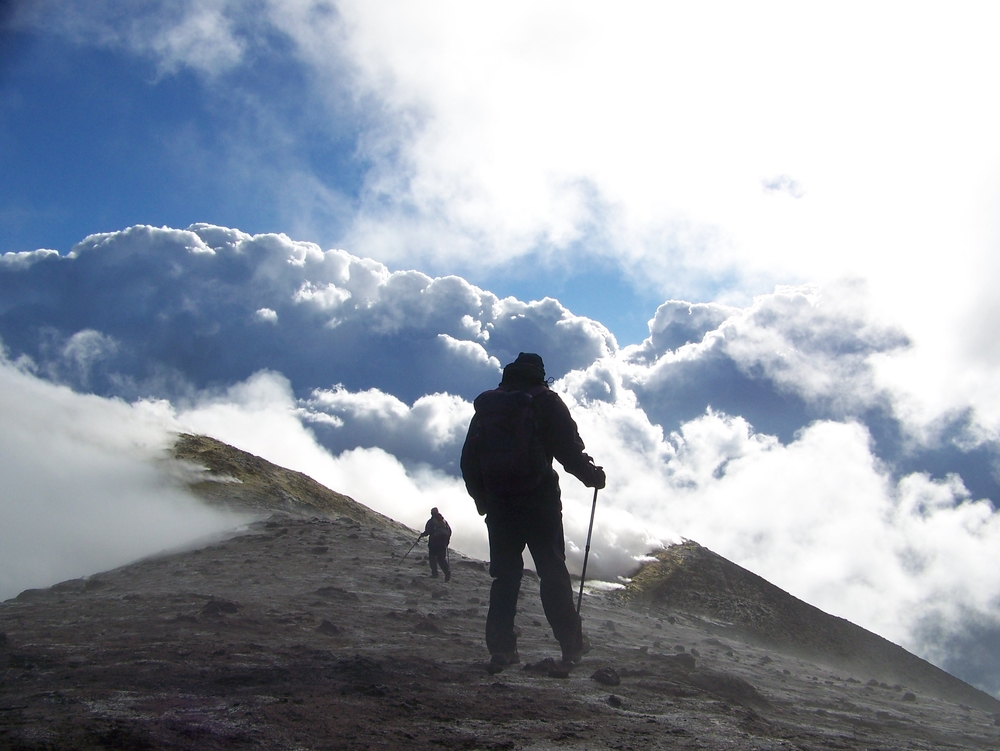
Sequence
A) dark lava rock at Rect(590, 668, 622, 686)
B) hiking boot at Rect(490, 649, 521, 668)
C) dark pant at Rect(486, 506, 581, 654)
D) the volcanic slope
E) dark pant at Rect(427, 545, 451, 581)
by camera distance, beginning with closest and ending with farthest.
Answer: the volcanic slope → dark lava rock at Rect(590, 668, 622, 686) → hiking boot at Rect(490, 649, 521, 668) → dark pant at Rect(486, 506, 581, 654) → dark pant at Rect(427, 545, 451, 581)

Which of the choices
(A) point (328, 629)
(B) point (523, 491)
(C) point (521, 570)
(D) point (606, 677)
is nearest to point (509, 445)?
(B) point (523, 491)

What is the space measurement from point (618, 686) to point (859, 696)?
18.1 ft

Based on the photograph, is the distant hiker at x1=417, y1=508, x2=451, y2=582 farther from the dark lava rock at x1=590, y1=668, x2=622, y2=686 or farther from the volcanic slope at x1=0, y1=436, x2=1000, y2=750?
the dark lava rock at x1=590, y1=668, x2=622, y2=686

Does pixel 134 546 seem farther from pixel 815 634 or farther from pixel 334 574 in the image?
pixel 815 634

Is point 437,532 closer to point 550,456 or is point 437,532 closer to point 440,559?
point 440,559

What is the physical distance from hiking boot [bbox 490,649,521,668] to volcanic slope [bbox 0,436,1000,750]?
0.25 feet

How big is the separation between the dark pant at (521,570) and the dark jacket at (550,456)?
11 cm

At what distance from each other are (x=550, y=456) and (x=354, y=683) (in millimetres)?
2483

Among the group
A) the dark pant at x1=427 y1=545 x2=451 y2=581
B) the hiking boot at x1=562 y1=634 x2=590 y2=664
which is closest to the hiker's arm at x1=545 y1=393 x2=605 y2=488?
the hiking boot at x1=562 y1=634 x2=590 y2=664

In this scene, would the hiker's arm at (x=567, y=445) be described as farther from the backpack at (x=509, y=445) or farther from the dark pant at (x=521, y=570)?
the dark pant at (x=521, y=570)

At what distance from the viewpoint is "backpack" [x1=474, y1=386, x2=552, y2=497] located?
19.8ft

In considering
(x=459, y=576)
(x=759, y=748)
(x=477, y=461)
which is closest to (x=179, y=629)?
(x=477, y=461)

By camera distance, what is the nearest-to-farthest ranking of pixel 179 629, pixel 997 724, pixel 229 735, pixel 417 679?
pixel 229 735
pixel 417 679
pixel 179 629
pixel 997 724

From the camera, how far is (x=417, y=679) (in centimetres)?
519
